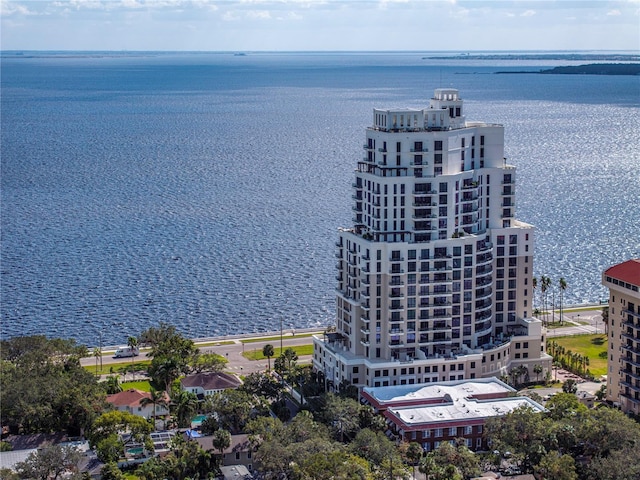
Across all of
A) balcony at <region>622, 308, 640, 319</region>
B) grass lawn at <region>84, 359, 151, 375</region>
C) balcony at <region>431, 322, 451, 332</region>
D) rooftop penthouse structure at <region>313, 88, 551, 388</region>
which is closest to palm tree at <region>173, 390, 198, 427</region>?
rooftop penthouse structure at <region>313, 88, 551, 388</region>

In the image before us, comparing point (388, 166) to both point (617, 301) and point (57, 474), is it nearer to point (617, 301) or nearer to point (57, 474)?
point (617, 301)

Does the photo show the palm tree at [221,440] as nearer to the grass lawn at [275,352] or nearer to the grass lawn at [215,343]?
the grass lawn at [275,352]

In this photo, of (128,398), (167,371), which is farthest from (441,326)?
(128,398)

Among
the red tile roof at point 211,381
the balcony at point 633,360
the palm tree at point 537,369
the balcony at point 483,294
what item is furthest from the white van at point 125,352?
the balcony at point 633,360

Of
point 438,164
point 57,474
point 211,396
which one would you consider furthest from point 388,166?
point 57,474

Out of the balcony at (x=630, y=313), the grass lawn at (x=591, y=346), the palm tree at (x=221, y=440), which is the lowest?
the grass lawn at (x=591, y=346)

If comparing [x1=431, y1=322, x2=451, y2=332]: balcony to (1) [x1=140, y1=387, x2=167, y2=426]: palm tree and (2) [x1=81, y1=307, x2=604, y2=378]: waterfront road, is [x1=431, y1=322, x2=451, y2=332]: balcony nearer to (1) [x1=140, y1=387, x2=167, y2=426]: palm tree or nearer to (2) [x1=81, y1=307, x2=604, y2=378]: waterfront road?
(2) [x1=81, y1=307, x2=604, y2=378]: waterfront road
